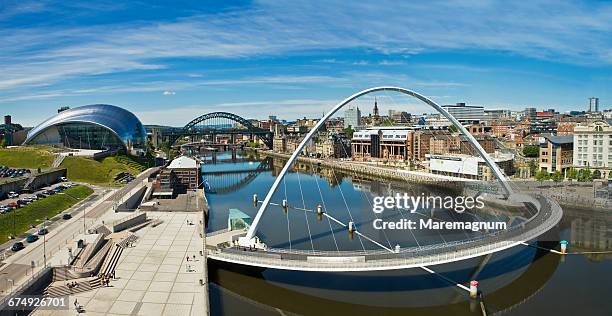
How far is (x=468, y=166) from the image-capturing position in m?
54.7

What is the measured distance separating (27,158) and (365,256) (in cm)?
5215

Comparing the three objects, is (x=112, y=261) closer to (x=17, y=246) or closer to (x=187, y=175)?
(x=17, y=246)

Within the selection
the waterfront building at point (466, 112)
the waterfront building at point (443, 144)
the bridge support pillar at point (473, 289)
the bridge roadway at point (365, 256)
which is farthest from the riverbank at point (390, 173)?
the waterfront building at point (466, 112)

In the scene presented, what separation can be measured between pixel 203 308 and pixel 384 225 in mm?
18719

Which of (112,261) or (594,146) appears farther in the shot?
(594,146)

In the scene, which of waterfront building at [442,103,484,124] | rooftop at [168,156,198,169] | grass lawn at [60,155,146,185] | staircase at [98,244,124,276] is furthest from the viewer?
waterfront building at [442,103,484,124]

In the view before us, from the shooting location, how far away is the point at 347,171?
77.3 metres

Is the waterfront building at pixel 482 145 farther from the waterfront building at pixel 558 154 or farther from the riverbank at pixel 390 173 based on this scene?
the waterfront building at pixel 558 154

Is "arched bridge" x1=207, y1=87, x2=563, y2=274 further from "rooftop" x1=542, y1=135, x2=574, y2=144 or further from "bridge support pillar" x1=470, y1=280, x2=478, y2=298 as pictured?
"rooftop" x1=542, y1=135, x2=574, y2=144

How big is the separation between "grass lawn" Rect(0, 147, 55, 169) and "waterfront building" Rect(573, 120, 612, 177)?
61816 millimetres

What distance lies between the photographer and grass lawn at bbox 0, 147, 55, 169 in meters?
54.6

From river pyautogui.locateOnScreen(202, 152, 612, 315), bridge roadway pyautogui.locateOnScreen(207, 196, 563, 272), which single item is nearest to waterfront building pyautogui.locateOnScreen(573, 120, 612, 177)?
river pyautogui.locateOnScreen(202, 152, 612, 315)

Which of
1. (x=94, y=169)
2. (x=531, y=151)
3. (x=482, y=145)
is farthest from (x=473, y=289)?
(x=531, y=151)

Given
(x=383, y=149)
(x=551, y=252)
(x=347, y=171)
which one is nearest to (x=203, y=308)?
(x=551, y=252)
